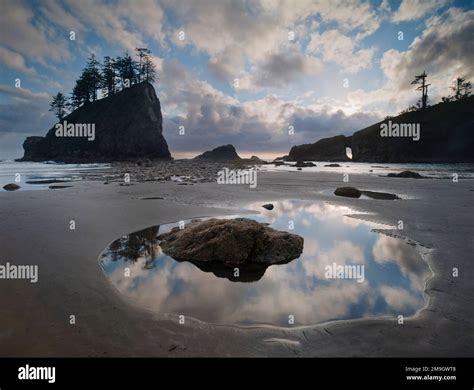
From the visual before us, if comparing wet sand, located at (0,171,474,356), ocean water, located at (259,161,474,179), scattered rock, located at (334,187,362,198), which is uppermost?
ocean water, located at (259,161,474,179)

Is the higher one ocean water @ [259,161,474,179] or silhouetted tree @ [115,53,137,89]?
silhouetted tree @ [115,53,137,89]

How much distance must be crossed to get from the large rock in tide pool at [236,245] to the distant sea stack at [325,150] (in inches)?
4473

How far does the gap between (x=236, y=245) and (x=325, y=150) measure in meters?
125

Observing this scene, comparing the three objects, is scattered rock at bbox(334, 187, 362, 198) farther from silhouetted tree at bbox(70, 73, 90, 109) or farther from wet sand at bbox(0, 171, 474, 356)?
silhouetted tree at bbox(70, 73, 90, 109)

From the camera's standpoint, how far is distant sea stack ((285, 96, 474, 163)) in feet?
218

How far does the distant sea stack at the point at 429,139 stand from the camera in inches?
2616

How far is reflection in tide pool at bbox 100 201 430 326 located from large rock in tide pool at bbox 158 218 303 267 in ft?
0.86

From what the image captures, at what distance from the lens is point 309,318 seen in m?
3.40

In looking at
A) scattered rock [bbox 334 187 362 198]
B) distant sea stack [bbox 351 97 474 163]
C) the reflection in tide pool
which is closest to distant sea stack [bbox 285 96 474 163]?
distant sea stack [bbox 351 97 474 163]

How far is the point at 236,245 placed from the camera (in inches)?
215

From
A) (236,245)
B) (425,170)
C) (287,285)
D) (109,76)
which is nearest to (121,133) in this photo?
(109,76)

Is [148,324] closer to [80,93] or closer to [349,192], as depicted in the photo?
[349,192]

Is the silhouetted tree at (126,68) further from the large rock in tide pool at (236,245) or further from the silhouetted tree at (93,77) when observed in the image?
the large rock in tide pool at (236,245)
